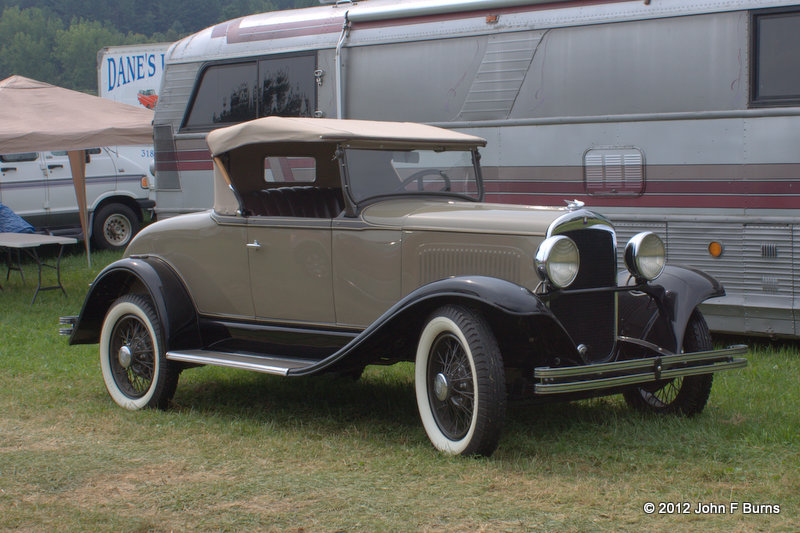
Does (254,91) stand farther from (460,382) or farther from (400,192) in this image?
(460,382)

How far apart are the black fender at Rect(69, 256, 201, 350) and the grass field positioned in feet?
1.43

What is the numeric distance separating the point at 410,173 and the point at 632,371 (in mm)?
1848

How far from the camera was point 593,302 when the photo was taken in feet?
15.3

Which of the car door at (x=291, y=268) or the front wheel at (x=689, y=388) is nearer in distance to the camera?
the front wheel at (x=689, y=388)

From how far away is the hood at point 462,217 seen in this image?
14.9 feet

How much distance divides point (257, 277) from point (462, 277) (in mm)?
1546

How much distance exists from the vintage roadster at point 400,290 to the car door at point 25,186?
8710 millimetres

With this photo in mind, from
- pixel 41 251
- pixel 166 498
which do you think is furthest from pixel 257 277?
pixel 41 251

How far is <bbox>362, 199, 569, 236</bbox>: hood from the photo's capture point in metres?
4.55

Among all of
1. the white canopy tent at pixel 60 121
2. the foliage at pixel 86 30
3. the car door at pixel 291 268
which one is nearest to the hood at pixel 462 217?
the car door at pixel 291 268

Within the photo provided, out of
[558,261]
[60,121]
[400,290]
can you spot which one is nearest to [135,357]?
[400,290]

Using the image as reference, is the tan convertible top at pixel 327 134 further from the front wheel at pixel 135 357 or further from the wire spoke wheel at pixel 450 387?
the wire spoke wheel at pixel 450 387

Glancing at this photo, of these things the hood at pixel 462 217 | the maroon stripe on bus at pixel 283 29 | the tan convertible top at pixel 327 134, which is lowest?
the hood at pixel 462 217

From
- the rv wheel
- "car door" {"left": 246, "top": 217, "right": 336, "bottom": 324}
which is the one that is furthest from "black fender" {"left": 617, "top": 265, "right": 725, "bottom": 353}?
the rv wheel
